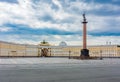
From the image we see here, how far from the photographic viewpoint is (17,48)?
70062 mm

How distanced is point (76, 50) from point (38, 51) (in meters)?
10.8

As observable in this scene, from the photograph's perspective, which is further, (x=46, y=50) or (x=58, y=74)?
(x=46, y=50)

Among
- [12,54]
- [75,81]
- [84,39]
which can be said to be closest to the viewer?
[75,81]

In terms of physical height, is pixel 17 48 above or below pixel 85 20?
below

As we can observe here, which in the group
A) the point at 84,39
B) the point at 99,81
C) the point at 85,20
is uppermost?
the point at 85,20

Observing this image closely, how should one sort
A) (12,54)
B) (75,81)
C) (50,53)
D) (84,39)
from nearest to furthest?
(75,81) → (84,39) → (12,54) → (50,53)

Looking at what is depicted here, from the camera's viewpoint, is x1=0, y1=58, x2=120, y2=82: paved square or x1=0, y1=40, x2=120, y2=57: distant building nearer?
x1=0, y1=58, x2=120, y2=82: paved square

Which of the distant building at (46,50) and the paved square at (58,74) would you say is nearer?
the paved square at (58,74)

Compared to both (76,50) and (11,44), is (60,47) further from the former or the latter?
(11,44)

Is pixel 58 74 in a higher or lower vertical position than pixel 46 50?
lower

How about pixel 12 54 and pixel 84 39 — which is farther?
pixel 12 54

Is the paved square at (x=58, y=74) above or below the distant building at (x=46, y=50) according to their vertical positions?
below

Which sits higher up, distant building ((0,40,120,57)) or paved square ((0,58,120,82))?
distant building ((0,40,120,57))

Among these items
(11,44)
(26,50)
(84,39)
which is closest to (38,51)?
(26,50)
